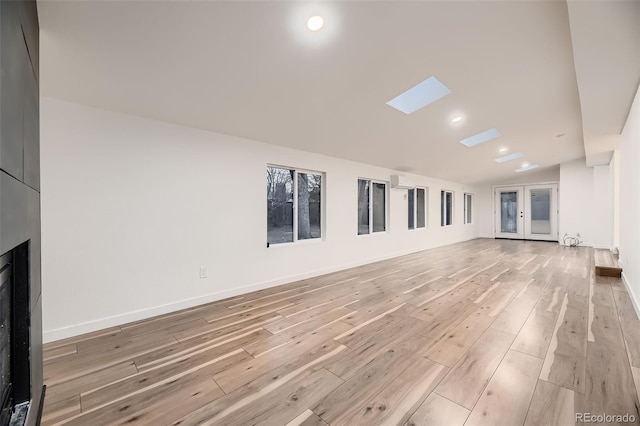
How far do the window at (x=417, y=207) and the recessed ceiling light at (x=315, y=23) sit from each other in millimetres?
5429

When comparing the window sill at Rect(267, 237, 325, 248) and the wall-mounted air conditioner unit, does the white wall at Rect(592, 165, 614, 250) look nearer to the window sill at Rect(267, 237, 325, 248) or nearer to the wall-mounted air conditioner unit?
the wall-mounted air conditioner unit

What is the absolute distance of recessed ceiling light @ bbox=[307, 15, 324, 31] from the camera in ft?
6.31

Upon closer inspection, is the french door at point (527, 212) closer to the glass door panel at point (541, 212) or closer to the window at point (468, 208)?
the glass door panel at point (541, 212)

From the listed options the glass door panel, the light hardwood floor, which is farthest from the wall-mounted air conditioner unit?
the glass door panel

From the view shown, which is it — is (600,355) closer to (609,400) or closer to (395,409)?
(609,400)

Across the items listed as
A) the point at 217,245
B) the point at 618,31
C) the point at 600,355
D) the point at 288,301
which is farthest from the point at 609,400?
the point at 217,245

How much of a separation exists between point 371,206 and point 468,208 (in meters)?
6.28

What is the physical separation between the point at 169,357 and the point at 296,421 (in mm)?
1239

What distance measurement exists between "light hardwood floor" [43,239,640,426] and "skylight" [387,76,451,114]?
2.50 m

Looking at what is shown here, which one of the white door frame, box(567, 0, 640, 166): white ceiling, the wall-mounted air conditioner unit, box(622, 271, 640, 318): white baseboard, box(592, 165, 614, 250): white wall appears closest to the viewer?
box(567, 0, 640, 166): white ceiling

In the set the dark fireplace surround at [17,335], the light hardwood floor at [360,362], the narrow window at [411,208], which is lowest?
the light hardwood floor at [360,362]

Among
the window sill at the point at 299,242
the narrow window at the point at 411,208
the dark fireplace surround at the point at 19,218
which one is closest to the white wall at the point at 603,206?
the narrow window at the point at 411,208

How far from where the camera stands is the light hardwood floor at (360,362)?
152 centimetres

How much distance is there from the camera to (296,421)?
145 centimetres
